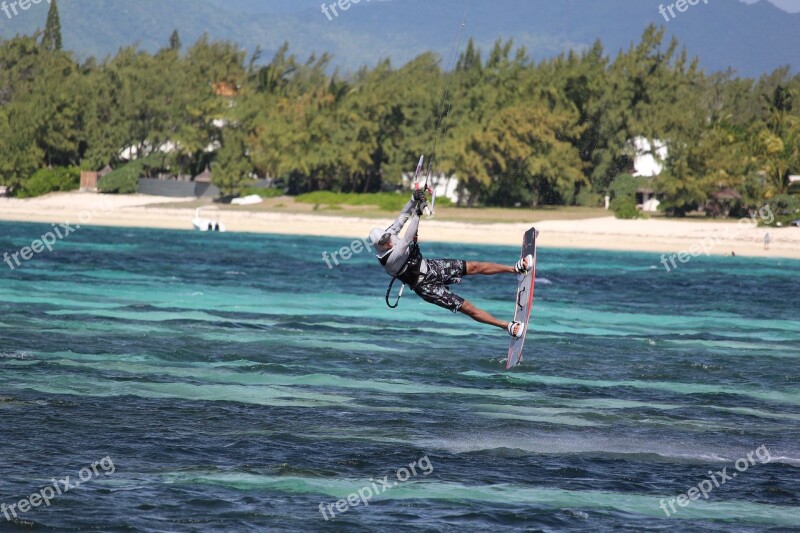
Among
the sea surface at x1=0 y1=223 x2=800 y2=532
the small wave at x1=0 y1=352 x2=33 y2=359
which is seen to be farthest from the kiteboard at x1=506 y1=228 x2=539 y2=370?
the small wave at x1=0 y1=352 x2=33 y2=359

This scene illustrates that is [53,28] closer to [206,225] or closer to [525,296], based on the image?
[206,225]

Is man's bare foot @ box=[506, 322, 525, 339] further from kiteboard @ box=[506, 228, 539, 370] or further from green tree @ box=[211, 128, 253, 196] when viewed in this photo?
green tree @ box=[211, 128, 253, 196]

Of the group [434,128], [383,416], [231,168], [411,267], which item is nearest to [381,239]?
[411,267]

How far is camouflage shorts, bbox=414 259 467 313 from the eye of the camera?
1512 cm

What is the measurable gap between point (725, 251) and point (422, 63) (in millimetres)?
51886

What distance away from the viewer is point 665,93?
3223 inches

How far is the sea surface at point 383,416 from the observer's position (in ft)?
36.6

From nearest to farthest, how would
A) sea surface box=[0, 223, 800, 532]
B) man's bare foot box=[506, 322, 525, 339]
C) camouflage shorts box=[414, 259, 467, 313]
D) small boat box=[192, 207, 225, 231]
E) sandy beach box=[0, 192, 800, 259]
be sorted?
1. sea surface box=[0, 223, 800, 532]
2. camouflage shorts box=[414, 259, 467, 313]
3. man's bare foot box=[506, 322, 525, 339]
4. sandy beach box=[0, 192, 800, 259]
5. small boat box=[192, 207, 225, 231]

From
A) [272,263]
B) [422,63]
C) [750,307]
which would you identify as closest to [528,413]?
[750,307]

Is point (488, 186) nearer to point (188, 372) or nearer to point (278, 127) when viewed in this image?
point (278, 127)

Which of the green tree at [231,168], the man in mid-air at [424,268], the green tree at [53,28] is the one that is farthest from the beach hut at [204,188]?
the man in mid-air at [424,268]

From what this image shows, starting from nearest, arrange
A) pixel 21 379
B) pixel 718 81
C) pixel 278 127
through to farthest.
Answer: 1. pixel 21 379
2. pixel 278 127
3. pixel 718 81

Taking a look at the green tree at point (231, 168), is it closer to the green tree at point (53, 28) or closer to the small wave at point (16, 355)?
the green tree at point (53, 28)

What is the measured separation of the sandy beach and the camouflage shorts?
44928 millimetres
